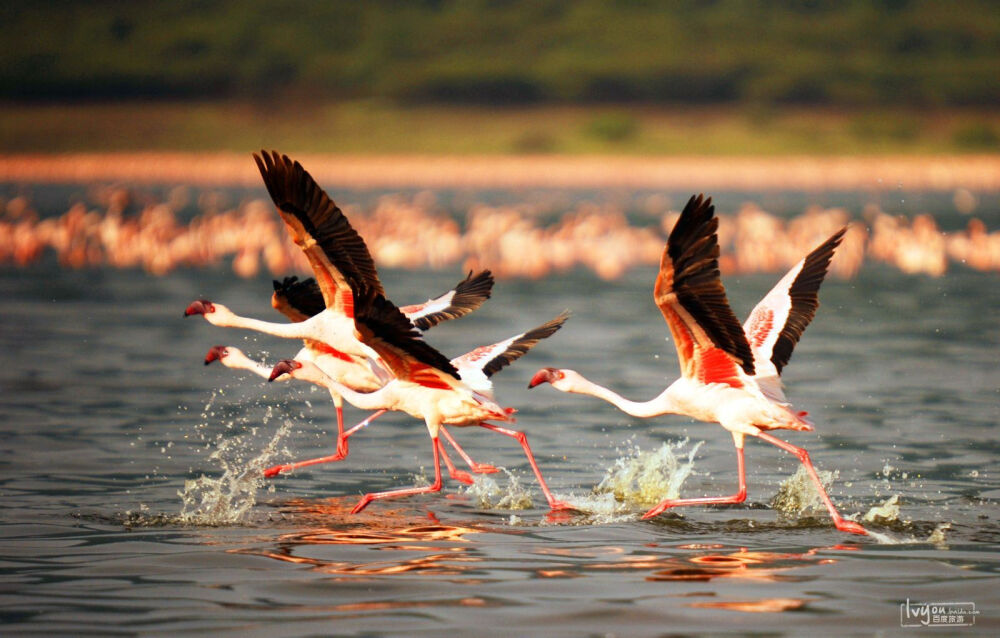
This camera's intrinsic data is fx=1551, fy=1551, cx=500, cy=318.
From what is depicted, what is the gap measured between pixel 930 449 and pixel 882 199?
61194 mm

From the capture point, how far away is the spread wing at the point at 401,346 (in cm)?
1005

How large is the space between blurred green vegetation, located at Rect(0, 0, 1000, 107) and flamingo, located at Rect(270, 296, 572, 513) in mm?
78864

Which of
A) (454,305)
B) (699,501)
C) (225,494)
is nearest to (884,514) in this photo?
(699,501)

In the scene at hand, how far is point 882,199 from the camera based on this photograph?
72.7m

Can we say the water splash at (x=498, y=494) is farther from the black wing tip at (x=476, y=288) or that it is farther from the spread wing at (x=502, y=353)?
the black wing tip at (x=476, y=288)

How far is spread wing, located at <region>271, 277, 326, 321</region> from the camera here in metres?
12.9

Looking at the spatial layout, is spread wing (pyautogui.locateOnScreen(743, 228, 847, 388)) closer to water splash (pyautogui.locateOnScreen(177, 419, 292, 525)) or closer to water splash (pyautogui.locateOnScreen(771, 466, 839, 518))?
water splash (pyautogui.locateOnScreen(771, 466, 839, 518))

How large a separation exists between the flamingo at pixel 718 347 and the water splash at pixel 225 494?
226 centimetres

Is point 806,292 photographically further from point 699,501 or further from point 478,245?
point 478,245

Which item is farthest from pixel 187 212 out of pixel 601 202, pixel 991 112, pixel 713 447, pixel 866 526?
pixel 991 112

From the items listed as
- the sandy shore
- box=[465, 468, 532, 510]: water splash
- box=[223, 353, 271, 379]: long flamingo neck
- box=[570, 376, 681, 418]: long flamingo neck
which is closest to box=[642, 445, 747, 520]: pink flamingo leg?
box=[570, 376, 681, 418]: long flamingo neck

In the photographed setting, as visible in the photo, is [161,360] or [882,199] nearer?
[161,360]

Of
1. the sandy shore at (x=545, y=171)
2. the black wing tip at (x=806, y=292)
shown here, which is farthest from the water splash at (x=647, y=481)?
the sandy shore at (x=545, y=171)

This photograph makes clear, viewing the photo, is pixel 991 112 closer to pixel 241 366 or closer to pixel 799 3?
pixel 799 3
